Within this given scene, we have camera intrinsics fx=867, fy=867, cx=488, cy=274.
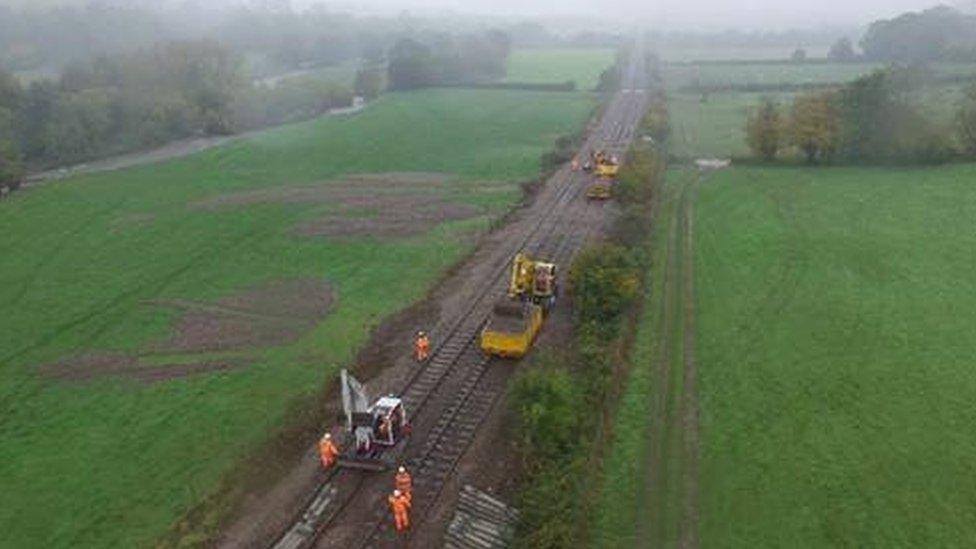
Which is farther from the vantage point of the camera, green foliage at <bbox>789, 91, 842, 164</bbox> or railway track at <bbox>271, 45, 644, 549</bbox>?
green foliage at <bbox>789, 91, 842, 164</bbox>

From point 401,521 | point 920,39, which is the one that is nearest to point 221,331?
point 401,521

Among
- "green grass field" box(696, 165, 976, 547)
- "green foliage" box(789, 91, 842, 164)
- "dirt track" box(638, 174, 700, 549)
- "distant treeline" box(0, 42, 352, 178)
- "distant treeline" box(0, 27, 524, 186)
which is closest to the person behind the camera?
"dirt track" box(638, 174, 700, 549)

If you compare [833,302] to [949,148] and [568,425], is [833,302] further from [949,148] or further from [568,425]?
[949,148]

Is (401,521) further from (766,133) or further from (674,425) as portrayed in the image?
(766,133)

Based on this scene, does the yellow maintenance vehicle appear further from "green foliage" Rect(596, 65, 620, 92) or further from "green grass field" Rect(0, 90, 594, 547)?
"green foliage" Rect(596, 65, 620, 92)

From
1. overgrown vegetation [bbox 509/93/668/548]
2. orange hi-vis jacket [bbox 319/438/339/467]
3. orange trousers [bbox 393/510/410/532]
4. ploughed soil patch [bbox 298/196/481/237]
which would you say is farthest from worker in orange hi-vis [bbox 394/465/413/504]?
ploughed soil patch [bbox 298/196/481/237]

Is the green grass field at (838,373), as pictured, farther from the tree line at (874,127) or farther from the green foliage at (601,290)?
the tree line at (874,127)

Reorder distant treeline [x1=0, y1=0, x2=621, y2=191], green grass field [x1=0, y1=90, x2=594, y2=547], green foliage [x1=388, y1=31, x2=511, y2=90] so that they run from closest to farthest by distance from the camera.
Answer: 1. green grass field [x1=0, y1=90, x2=594, y2=547]
2. distant treeline [x1=0, y1=0, x2=621, y2=191]
3. green foliage [x1=388, y1=31, x2=511, y2=90]

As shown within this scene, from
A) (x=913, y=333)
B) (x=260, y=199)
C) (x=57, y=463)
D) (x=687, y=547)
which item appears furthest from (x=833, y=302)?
(x=260, y=199)
